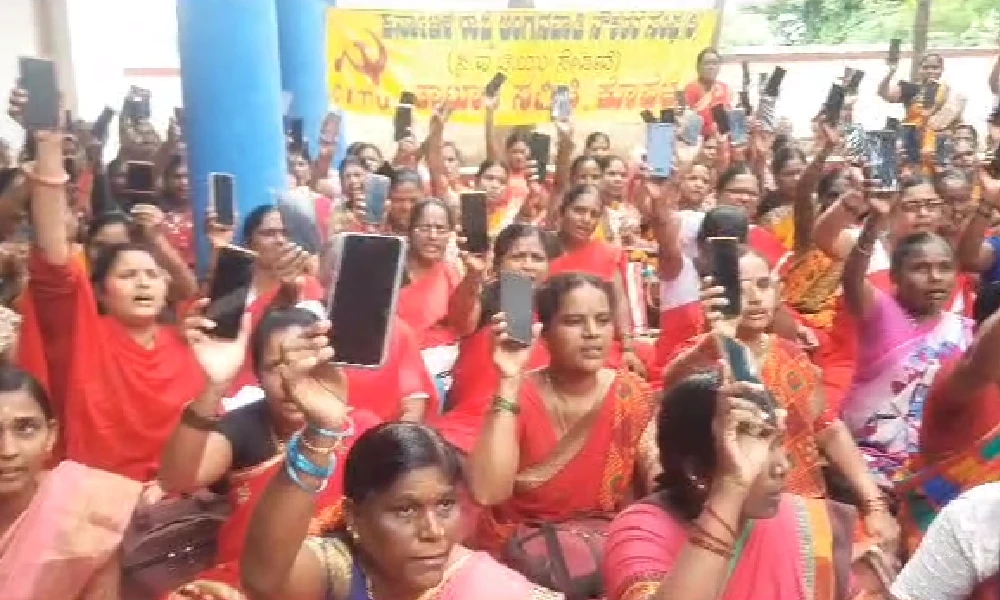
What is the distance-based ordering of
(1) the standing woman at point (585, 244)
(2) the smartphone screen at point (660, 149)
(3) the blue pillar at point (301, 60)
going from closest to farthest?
(2) the smartphone screen at point (660, 149) → (1) the standing woman at point (585, 244) → (3) the blue pillar at point (301, 60)

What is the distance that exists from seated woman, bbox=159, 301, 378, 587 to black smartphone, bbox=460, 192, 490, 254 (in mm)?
873

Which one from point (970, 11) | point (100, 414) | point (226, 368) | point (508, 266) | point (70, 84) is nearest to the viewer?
point (226, 368)

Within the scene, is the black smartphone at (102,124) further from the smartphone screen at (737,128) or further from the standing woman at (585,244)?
the smartphone screen at (737,128)

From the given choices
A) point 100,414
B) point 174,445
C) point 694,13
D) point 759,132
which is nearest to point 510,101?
point 694,13

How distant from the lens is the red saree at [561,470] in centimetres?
270

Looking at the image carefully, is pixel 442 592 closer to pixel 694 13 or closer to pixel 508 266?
pixel 508 266

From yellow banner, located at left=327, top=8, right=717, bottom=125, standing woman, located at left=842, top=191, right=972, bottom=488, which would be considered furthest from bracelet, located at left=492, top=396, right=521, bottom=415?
yellow banner, located at left=327, top=8, right=717, bottom=125

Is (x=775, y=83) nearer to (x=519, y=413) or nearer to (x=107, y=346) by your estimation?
(x=519, y=413)

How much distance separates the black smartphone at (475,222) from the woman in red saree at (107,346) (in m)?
0.86

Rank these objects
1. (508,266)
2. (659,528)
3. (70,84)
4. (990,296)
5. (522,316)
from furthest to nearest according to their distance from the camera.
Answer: (70,84) < (990,296) < (508,266) < (522,316) < (659,528)

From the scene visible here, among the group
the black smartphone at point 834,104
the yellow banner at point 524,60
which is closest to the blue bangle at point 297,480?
the black smartphone at point 834,104

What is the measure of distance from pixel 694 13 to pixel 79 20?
192 inches

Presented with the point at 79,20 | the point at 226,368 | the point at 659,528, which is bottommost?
the point at 659,528

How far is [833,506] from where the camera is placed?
200 centimetres
